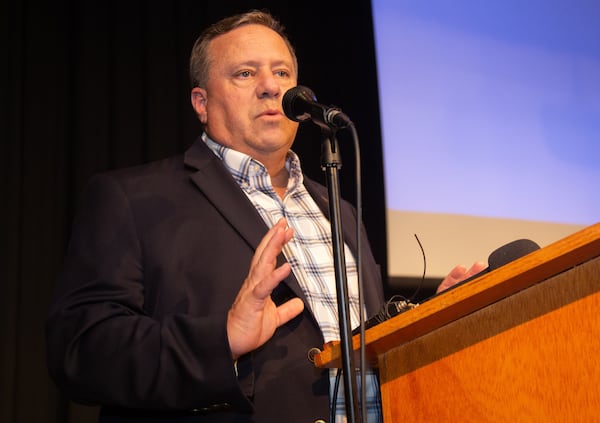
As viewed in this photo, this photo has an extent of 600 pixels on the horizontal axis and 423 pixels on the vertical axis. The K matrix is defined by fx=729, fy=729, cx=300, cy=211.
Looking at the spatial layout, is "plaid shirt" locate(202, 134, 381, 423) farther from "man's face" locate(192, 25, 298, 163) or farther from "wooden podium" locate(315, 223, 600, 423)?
"wooden podium" locate(315, 223, 600, 423)

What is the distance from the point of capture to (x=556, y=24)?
354cm

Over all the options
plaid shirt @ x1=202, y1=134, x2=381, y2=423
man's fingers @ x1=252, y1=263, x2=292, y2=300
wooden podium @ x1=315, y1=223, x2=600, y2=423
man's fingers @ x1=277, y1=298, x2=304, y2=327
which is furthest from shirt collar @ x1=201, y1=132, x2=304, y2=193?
wooden podium @ x1=315, y1=223, x2=600, y2=423

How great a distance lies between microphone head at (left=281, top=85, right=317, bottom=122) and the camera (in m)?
1.39

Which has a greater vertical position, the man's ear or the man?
the man's ear

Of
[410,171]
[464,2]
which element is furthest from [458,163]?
[464,2]

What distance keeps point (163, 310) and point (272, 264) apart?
1.44 ft

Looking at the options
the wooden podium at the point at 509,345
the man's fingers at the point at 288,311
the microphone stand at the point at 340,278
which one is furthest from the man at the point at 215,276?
the wooden podium at the point at 509,345

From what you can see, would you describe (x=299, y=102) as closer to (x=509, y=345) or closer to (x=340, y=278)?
(x=340, y=278)

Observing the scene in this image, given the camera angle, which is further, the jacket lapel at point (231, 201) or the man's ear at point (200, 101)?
the man's ear at point (200, 101)

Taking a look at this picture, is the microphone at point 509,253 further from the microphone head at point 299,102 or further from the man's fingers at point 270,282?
the microphone head at point 299,102

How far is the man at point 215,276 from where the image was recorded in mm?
1442

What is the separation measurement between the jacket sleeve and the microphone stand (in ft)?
1.09

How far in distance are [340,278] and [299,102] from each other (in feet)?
1.27

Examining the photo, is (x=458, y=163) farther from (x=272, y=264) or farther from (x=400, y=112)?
(x=272, y=264)
